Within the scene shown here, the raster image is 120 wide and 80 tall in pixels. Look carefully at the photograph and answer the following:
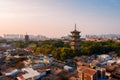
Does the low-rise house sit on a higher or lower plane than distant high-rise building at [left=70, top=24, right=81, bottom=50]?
lower

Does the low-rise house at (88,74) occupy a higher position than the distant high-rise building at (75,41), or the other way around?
the distant high-rise building at (75,41)

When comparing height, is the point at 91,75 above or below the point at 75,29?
below

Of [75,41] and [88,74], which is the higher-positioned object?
[75,41]

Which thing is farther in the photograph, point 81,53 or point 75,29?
point 75,29

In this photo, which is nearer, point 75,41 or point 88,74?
point 88,74

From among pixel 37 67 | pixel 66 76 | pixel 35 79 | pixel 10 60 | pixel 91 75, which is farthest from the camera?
pixel 10 60

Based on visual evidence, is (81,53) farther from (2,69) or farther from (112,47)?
(2,69)

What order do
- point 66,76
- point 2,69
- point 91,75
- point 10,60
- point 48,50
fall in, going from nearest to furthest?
point 91,75, point 66,76, point 2,69, point 10,60, point 48,50

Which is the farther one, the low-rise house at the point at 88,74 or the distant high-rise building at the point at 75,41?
the distant high-rise building at the point at 75,41

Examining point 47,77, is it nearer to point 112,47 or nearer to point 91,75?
point 91,75

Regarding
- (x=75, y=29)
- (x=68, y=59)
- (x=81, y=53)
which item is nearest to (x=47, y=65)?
(x=68, y=59)

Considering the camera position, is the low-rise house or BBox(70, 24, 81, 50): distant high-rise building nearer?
the low-rise house
